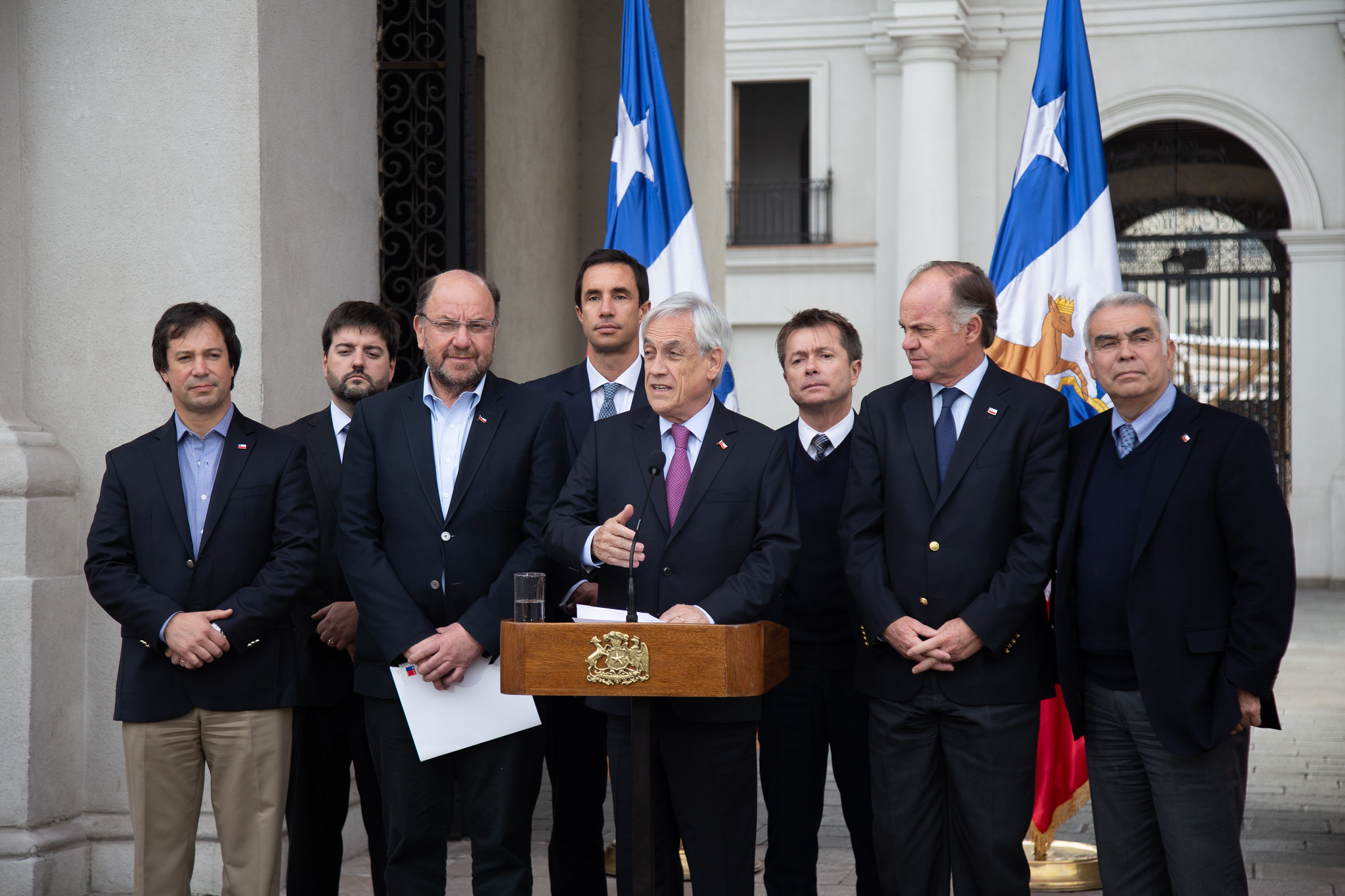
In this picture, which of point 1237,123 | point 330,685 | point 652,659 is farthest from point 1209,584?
point 1237,123

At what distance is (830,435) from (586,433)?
2.52 ft

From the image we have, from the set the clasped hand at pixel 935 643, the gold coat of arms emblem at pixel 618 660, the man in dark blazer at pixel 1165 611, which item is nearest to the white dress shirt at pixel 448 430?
the gold coat of arms emblem at pixel 618 660

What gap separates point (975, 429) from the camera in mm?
3576

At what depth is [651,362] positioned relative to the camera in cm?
348

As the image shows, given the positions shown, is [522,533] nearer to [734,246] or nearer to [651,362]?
[651,362]

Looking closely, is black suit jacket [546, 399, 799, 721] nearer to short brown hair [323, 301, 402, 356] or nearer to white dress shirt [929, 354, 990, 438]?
white dress shirt [929, 354, 990, 438]

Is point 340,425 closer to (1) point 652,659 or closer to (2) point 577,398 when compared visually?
(2) point 577,398

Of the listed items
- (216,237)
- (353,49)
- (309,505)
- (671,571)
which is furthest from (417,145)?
(671,571)

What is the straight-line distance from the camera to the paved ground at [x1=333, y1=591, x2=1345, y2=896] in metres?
4.97

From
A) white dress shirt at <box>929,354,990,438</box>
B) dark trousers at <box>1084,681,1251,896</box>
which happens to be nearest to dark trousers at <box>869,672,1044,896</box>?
dark trousers at <box>1084,681,1251,896</box>

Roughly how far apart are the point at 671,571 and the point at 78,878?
2748mm

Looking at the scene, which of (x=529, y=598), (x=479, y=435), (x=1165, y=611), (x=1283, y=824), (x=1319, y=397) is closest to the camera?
(x=529, y=598)

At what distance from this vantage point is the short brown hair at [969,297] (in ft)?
11.9

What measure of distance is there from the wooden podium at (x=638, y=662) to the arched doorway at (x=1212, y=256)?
14.3 meters
